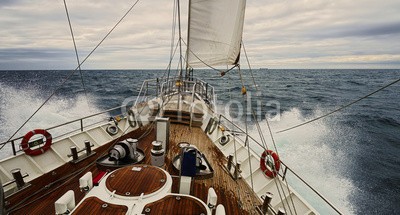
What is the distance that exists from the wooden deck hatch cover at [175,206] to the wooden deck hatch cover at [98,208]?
14.2 inches

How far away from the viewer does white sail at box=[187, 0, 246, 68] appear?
552cm

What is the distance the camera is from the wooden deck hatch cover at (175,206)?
112 inches

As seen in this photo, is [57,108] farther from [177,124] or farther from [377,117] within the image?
[377,117]

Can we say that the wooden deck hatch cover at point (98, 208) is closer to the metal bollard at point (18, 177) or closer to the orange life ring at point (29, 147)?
the metal bollard at point (18, 177)

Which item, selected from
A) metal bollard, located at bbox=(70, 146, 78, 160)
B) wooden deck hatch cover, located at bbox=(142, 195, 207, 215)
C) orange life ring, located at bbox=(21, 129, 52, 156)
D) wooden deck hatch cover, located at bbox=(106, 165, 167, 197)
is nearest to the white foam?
orange life ring, located at bbox=(21, 129, 52, 156)

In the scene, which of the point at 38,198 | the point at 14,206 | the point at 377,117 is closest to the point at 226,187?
the point at 38,198

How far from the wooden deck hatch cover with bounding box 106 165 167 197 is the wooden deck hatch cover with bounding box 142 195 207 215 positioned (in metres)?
0.27

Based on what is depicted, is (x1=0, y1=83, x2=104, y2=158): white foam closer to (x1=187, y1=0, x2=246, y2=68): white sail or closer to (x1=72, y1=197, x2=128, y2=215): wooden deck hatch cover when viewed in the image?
(x1=72, y1=197, x2=128, y2=215): wooden deck hatch cover

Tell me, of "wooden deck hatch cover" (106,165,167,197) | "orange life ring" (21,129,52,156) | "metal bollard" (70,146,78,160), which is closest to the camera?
"wooden deck hatch cover" (106,165,167,197)

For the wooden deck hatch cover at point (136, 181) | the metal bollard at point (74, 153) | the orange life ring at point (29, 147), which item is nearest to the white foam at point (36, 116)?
the orange life ring at point (29, 147)

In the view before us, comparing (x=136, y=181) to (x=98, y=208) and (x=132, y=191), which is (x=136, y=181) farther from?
(x=98, y=208)

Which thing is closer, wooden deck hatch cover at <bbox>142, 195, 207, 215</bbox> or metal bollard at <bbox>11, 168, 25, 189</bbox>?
wooden deck hatch cover at <bbox>142, 195, 207, 215</bbox>

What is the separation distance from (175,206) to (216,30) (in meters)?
5.63

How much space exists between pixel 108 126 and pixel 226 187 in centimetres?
518
